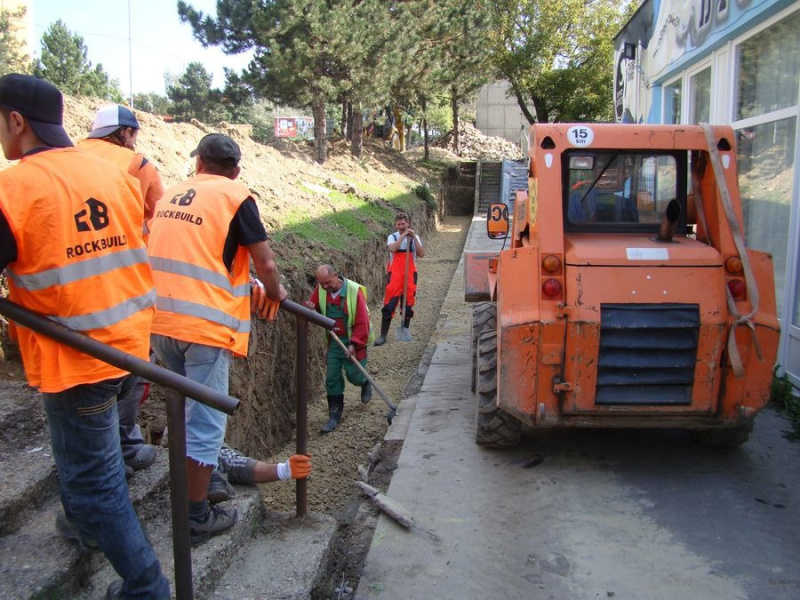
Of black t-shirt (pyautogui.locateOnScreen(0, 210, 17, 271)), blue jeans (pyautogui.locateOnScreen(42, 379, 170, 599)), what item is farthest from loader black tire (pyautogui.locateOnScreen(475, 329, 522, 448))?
black t-shirt (pyautogui.locateOnScreen(0, 210, 17, 271))

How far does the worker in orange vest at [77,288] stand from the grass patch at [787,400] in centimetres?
521

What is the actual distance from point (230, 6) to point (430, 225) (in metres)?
8.95

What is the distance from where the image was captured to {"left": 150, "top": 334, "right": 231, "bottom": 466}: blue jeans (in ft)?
9.91

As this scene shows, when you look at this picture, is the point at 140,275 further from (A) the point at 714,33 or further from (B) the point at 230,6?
(B) the point at 230,6

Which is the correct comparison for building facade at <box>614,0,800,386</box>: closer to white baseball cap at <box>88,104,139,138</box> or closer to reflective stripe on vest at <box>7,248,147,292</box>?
white baseball cap at <box>88,104,139,138</box>

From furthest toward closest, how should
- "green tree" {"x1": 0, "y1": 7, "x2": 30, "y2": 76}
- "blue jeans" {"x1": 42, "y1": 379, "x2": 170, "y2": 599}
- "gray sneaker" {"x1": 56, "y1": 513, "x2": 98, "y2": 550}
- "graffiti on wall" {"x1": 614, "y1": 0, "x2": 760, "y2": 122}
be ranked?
"green tree" {"x1": 0, "y1": 7, "x2": 30, "y2": 76} < "graffiti on wall" {"x1": 614, "y1": 0, "x2": 760, "y2": 122} < "gray sneaker" {"x1": 56, "y1": 513, "x2": 98, "y2": 550} < "blue jeans" {"x1": 42, "y1": 379, "x2": 170, "y2": 599}

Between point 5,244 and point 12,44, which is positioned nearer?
point 5,244

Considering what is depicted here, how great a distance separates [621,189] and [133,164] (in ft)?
11.3

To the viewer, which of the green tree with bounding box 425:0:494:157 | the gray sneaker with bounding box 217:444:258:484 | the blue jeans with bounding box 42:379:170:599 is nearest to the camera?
the blue jeans with bounding box 42:379:170:599

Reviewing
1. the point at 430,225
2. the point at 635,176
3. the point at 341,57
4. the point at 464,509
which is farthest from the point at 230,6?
the point at 464,509

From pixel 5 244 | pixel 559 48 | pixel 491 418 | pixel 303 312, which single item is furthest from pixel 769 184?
pixel 559 48

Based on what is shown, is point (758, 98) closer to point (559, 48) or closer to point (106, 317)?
point (106, 317)

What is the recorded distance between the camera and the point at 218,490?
3.37m

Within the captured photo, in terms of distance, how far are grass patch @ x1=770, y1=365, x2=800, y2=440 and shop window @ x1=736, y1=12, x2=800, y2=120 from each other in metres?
2.61
